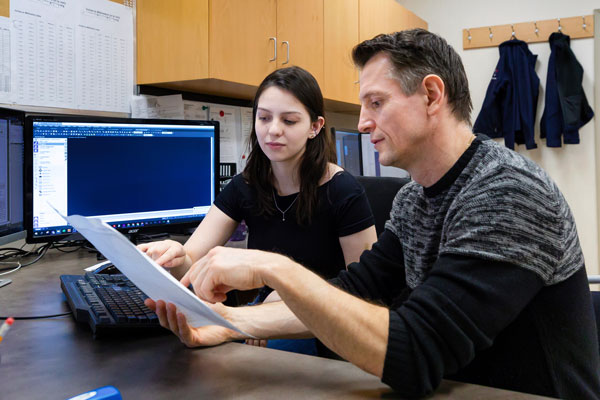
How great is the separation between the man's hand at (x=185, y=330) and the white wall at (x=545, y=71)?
3483 millimetres

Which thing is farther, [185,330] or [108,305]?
[108,305]

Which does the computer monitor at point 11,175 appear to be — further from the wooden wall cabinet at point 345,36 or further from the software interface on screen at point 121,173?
the wooden wall cabinet at point 345,36

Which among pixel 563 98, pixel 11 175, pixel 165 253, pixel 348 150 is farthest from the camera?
pixel 563 98

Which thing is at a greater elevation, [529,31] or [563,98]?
[529,31]

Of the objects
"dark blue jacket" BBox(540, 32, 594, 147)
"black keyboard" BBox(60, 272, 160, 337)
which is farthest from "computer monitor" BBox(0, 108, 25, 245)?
"dark blue jacket" BBox(540, 32, 594, 147)

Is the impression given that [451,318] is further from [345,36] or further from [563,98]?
[563,98]

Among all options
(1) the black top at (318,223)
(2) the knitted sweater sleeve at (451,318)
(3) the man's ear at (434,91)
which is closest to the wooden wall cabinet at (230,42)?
(1) the black top at (318,223)

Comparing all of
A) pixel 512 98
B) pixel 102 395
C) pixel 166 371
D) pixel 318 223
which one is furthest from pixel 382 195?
pixel 512 98

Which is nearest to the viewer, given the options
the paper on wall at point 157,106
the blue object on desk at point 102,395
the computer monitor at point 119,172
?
the blue object on desk at point 102,395

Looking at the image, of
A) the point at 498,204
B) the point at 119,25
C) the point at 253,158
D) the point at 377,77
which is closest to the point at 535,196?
the point at 498,204

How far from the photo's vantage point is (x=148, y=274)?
26.3 inches

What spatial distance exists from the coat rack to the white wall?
4 centimetres

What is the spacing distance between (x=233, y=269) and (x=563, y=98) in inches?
139

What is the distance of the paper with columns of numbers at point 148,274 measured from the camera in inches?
24.4
